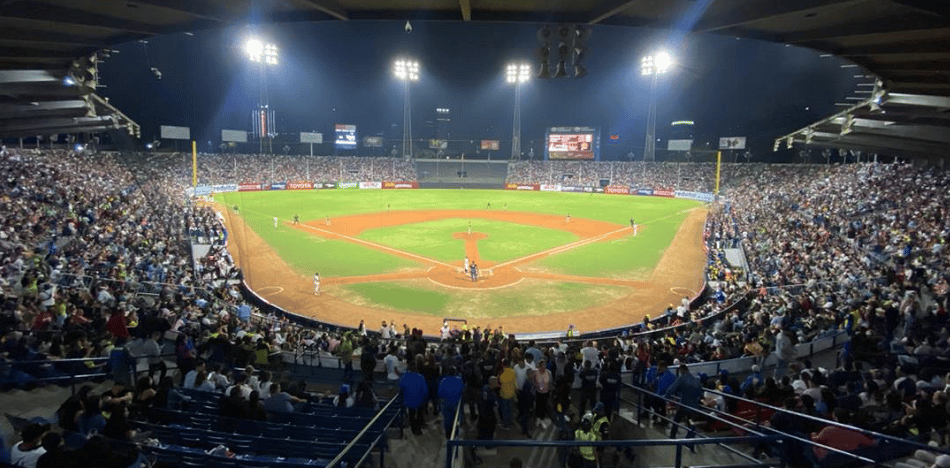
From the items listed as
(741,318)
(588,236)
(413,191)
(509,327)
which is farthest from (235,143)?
(741,318)

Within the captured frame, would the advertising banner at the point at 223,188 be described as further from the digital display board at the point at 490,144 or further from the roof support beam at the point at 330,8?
the roof support beam at the point at 330,8

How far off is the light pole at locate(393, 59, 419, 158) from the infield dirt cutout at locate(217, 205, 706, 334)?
38.2 metres

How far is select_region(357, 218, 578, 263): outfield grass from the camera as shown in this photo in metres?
35.4

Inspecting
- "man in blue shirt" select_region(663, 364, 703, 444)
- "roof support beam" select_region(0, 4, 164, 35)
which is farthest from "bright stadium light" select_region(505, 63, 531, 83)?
"man in blue shirt" select_region(663, 364, 703, 444)

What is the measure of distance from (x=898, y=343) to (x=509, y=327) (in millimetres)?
13240

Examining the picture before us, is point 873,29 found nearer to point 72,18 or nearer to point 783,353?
point 783,353

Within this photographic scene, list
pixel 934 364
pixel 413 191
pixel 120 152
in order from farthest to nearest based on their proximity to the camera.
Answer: pixel 413 191, pixel 120 152, pixel 934 364

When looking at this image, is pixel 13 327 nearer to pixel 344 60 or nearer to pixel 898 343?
pixel 898 343

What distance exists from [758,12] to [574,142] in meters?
81.4

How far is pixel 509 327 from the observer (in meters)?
21.9

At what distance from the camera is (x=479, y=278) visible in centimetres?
2908

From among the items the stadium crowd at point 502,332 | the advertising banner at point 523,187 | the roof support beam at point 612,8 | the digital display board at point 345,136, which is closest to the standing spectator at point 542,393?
the stadium crowd at point 502,332

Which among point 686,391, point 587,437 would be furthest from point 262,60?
point 587,437

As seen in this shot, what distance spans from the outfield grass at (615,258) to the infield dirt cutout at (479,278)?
0.80 meters
